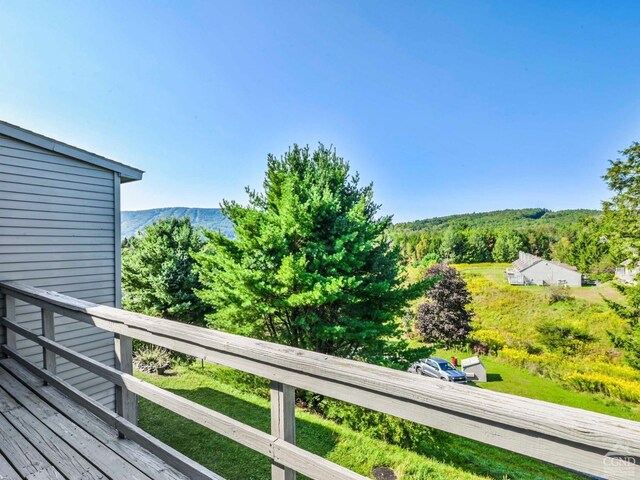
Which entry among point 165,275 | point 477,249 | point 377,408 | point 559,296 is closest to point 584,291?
point 559,296

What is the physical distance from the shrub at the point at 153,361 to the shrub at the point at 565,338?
18.1 m

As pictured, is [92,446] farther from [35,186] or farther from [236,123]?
[236,123]

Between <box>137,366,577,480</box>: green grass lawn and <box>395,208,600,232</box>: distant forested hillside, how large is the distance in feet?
134

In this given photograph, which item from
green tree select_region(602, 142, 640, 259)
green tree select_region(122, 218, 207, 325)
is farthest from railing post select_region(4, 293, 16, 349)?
green tree select_region(602, 142, 640, 259)

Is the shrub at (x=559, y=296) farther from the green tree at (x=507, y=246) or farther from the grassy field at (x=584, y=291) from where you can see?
the green tree at (x=507, y=246)

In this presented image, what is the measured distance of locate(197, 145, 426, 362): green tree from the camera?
292 inches

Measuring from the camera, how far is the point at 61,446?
1.57 meters

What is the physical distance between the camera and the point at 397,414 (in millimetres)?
820

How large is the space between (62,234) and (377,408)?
4790mm

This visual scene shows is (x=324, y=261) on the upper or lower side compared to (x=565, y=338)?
upper

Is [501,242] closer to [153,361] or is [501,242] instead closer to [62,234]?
[153,361]

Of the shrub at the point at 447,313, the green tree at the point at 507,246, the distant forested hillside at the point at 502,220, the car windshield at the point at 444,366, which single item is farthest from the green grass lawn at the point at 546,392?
the distant forested hillside at the point at 502,220

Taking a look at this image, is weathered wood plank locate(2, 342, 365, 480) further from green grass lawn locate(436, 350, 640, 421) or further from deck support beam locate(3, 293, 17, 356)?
green grass lawn locate(436, 350, 640, 421)

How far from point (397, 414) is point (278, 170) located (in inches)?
356
